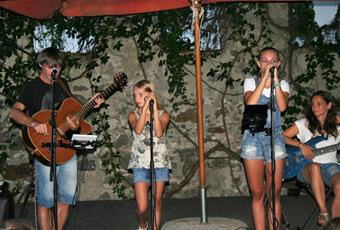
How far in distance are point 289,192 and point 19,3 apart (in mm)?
4280

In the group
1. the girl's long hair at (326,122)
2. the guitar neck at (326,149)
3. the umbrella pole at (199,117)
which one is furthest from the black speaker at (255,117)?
the girl's long hair at (326,122)

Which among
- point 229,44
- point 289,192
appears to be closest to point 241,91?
point 229,44

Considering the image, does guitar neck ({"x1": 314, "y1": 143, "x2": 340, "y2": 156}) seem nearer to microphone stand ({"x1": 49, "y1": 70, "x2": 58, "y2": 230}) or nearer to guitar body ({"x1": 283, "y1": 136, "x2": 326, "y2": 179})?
guitar body ({"x1": 283, "y1": 136, "x2": 326, "y2": 179})

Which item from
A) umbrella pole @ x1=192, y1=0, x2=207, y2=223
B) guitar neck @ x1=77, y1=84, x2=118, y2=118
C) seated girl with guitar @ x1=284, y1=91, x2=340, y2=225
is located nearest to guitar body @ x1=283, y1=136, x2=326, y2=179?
seated girl with guitar @ x1=284, y1=91, x2=340, y2=225

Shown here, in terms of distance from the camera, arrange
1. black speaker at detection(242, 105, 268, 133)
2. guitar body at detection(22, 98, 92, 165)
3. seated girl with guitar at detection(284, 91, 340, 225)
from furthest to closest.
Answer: seated girl with guitar at detection(284, 91, 340, 225) → guitar body at detection(22, 98, 92, 165) → black speaker at detection(242, 105, 268, 133)

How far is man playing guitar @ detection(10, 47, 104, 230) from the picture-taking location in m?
4.79

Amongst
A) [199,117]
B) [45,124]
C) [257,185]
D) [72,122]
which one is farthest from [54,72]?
[257,185]

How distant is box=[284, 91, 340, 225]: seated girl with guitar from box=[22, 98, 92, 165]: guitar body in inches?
83.0

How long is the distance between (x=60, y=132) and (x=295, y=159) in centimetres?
237

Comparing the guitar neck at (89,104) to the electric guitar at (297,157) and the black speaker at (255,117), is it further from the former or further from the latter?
the electric guitar at (297,157)

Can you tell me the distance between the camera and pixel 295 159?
5.70m

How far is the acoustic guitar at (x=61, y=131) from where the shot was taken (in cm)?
475

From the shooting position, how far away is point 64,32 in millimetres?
7195

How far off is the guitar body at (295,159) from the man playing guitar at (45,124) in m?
2.19
